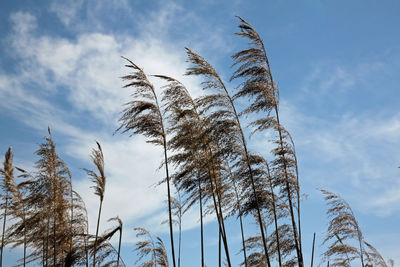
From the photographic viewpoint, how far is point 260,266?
27.2 ft

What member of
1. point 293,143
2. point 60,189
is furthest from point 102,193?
point 293,143

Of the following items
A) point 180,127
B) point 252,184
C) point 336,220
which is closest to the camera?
point 252,184

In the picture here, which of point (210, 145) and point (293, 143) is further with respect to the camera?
point (210, 145)

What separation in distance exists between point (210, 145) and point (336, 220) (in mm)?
2831

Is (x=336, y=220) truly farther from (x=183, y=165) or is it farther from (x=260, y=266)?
(x=183, y=165)

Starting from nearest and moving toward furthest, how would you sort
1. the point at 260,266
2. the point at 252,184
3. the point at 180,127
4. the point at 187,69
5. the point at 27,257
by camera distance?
the point at 252,184 < the point at 187,69 < the point at 180,127 < the point at 260,266 < the point at 27,257

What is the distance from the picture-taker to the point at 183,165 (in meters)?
6.66

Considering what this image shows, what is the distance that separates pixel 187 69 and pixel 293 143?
207 centimetres

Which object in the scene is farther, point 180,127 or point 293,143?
point 180,127

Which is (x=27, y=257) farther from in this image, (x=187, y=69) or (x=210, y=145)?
(x=187, y=69)

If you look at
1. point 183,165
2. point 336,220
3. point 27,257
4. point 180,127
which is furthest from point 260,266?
point 27,257

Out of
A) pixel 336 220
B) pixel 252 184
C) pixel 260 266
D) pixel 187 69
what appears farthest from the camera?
pixel 260 266

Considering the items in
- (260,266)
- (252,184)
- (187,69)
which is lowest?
(260,266)

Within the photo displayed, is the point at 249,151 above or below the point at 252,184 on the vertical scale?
above
